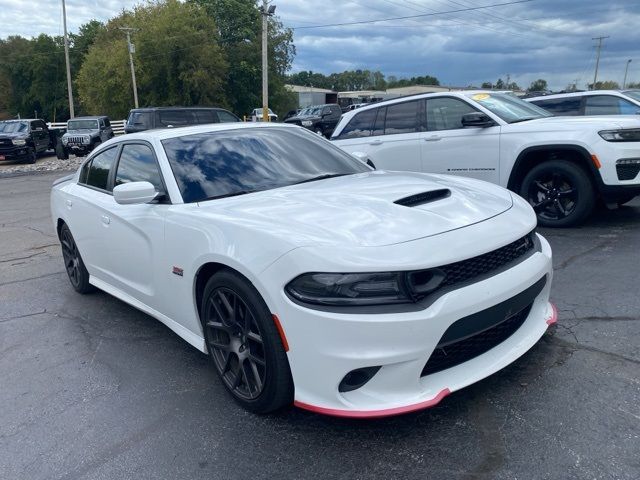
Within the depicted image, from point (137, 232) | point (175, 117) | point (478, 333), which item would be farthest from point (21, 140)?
point (478, 333)

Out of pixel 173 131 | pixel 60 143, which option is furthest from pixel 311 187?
pixel 60 143

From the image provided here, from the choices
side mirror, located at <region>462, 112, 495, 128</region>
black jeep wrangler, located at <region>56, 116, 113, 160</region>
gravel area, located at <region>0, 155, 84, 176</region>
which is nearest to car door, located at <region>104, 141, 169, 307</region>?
side mirror, located at <region>462, 112, 495, 128</region>

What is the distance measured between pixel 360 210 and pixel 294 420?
47.1 inches

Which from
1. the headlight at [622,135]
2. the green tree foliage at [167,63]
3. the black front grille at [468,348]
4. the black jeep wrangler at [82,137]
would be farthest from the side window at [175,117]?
the green tree foliage at [167,63]

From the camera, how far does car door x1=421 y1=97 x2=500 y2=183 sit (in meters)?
6.89

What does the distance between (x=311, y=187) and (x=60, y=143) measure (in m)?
22.5

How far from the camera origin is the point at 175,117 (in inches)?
663

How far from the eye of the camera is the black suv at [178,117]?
16.5 metres

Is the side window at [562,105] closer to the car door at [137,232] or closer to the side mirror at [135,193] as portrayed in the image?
the car door at [137,232]

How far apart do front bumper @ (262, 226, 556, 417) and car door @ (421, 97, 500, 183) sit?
4627 millimetres

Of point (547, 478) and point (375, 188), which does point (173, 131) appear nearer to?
point (375, 188)

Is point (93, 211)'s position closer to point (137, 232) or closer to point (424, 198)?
point (137, 232)

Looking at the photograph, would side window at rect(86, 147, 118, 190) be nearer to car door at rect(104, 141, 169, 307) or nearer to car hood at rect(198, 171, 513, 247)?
car door at rect(104, 141, 169, 307)

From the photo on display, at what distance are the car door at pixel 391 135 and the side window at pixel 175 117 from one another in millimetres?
9566
